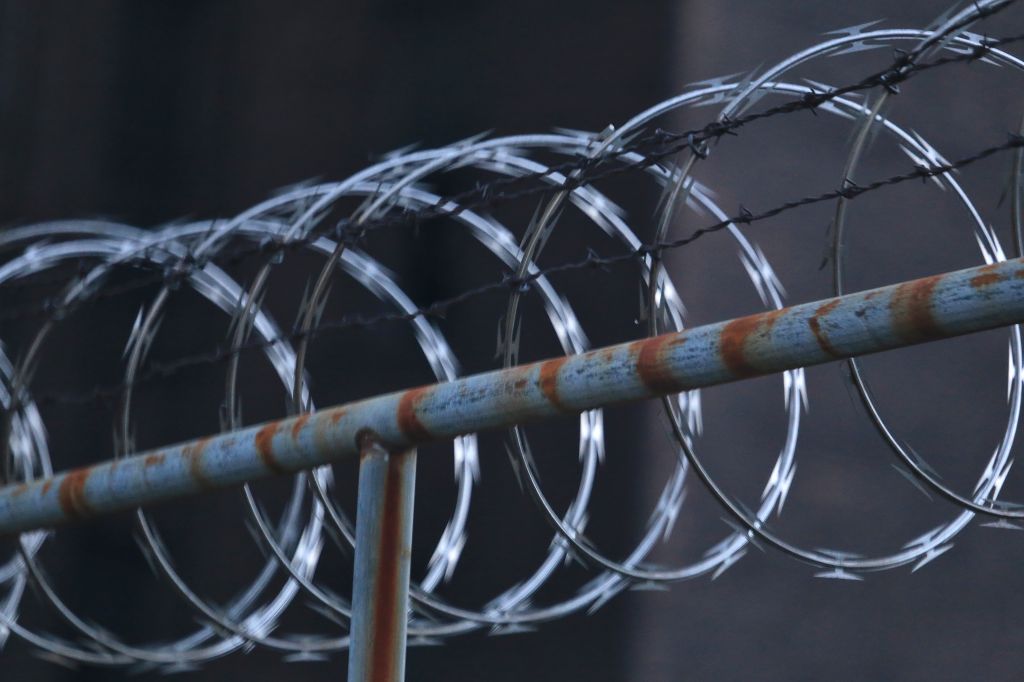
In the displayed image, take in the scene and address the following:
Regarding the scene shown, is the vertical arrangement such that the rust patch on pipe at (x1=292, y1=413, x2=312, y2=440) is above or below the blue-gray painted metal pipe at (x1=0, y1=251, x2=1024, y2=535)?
above

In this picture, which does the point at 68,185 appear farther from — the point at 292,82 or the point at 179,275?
the point at 179,275

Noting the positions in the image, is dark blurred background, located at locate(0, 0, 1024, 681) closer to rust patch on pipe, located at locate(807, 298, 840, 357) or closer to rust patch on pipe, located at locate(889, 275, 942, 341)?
rust patch on pipe, located at locate(807, 298, 840, 357)

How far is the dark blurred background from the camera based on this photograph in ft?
39.8

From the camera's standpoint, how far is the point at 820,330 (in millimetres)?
3512

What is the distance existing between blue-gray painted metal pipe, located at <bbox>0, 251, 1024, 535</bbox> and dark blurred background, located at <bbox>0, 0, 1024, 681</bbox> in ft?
22.2

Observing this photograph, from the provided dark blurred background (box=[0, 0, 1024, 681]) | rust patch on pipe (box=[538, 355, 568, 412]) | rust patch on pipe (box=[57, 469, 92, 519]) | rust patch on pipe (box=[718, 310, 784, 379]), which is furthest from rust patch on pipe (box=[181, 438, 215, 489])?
dark blurred background (box=[0, 0, 1024, 681])

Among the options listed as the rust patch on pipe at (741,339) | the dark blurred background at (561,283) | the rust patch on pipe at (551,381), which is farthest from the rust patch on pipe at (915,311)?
the dark blurred background at (561,283)

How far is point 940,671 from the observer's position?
12375 mm

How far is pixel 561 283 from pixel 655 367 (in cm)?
832

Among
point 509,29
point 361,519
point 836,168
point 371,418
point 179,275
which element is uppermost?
point 509,29

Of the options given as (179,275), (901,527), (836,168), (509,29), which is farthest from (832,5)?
(179,275)

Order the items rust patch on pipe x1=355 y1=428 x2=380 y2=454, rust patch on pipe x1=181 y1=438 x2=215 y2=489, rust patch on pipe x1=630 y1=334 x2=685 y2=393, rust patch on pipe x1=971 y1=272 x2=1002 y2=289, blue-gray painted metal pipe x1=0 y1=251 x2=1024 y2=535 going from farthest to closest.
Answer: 1. rust patch on pipe x1=181 y1=438 x2=215 y2=489
2. rust patch on pipe x1=355 y1=428 x2=380 y2=454
3. rust patch on pipe x1=630 y1=334 x2=685 y2=393
4. blue-gray painted metal pipe x1=0 y1=251 x2=1024 y2=535
5. rust patch on pipe x1=971 y1=272 x2=1002 y2=289

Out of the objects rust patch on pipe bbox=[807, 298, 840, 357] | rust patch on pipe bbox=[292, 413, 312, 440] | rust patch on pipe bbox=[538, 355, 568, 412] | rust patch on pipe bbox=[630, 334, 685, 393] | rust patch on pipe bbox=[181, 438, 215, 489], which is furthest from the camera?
rust patch on pipe bbox=[181, 438, 215, 489]

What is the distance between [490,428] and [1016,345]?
1.91 metres
